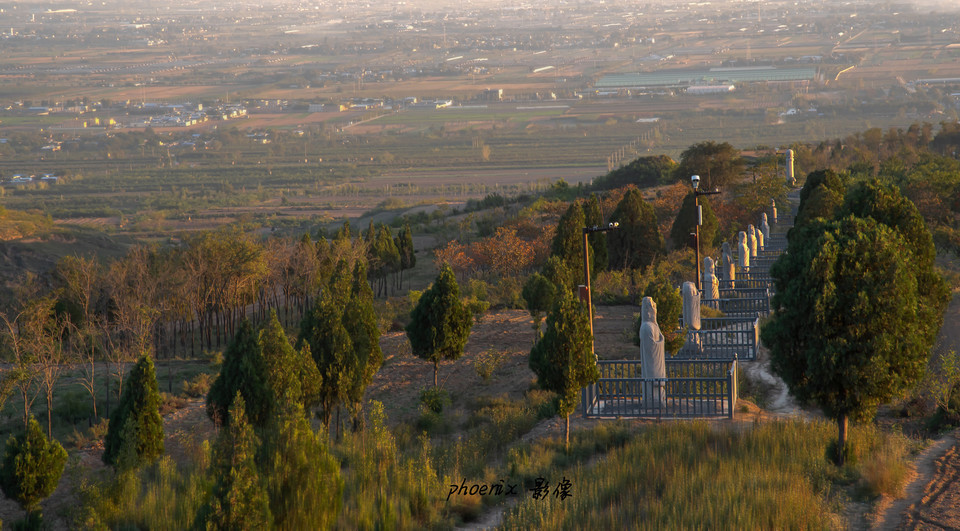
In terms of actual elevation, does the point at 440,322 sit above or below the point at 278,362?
below

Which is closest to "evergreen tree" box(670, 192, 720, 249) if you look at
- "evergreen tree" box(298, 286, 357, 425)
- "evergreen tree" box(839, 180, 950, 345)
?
"evergreen tree" box(839, 180, 950, 345)

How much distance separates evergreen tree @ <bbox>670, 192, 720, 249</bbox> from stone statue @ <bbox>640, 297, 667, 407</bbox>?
1438 centimetres

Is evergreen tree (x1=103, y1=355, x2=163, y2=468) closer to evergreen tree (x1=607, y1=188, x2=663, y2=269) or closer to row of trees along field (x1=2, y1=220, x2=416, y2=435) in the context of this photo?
row of trees along field (x1=2, y1=220, x2=416, y2=435)

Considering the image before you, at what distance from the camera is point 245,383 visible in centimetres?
1419

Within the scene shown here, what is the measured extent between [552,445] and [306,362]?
13.3ft

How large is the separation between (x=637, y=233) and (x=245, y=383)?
17.6m

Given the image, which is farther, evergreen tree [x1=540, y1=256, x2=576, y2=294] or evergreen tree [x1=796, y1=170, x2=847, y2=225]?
evergreen tree [x1=796, y1=170, x2=847, y2=225]

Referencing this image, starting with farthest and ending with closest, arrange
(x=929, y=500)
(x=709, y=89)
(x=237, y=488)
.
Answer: (x=709, y=89)
(x=929, y=500)
(x=237, y=488)

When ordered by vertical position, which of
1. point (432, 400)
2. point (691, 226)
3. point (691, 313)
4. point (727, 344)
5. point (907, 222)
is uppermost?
point (907, 222)

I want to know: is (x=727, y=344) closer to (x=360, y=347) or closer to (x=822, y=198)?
(x=360, y=347)

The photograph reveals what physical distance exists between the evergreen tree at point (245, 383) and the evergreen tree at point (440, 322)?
4.34 m

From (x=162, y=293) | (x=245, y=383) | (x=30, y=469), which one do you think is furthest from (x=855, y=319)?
(x=162, y=293)

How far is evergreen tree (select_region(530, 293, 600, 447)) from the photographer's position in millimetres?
13656

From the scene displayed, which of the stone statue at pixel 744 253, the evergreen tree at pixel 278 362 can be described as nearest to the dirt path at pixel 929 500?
the evergreen tree at pixel 278 362
